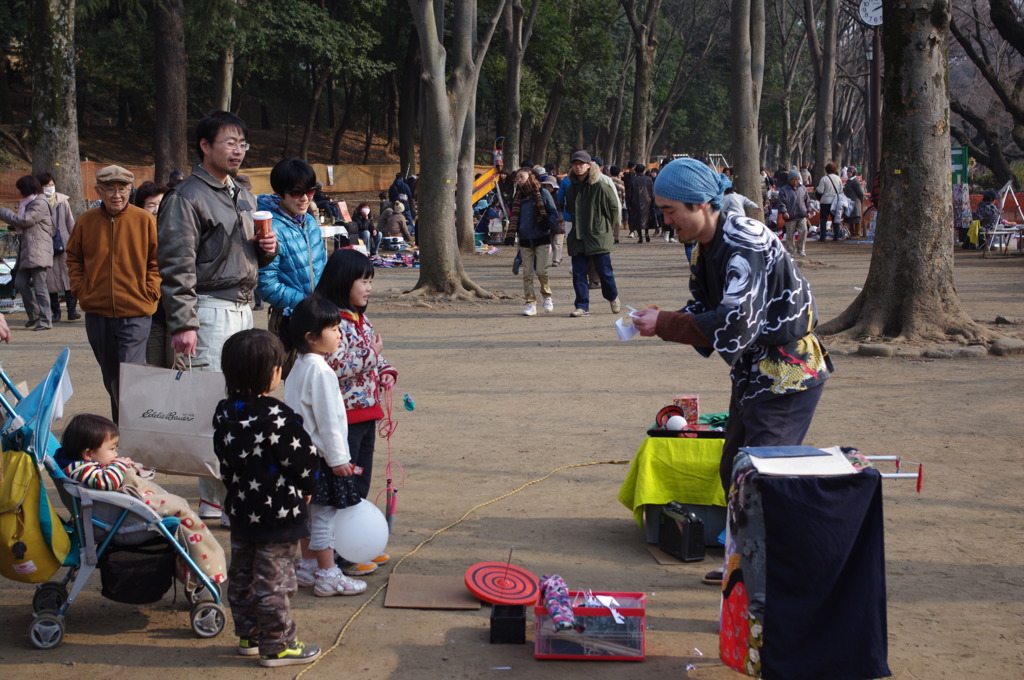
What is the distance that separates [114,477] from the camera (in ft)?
13.6

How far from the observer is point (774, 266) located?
3.96 metres

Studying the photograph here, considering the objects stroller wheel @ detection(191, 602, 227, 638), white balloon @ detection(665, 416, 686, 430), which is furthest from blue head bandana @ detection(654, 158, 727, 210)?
stroller wheel @ detection(191, 602, 227, 638)

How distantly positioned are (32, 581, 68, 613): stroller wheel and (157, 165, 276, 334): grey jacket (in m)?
1.47

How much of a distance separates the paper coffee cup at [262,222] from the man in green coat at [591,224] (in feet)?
23.2

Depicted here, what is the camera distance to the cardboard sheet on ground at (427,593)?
4.42 m

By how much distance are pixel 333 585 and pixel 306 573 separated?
0.17m

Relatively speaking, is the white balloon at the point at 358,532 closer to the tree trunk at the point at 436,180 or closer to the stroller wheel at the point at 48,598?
the stroller wheel at the point at 48,598

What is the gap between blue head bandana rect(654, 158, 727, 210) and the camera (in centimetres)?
397

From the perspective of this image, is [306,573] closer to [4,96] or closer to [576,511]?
[576,511]

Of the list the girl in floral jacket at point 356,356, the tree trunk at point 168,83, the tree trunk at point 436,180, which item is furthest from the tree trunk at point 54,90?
the girl in floral jacket at point 356,356

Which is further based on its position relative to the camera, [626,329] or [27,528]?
[626,329]

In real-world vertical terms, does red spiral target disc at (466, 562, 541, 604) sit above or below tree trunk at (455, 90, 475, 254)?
below

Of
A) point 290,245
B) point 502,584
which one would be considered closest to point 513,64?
point 290,245

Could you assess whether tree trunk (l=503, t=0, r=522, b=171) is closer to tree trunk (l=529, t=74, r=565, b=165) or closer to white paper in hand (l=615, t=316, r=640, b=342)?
tree trunk (l=529, t=74, r=565, b=165)
